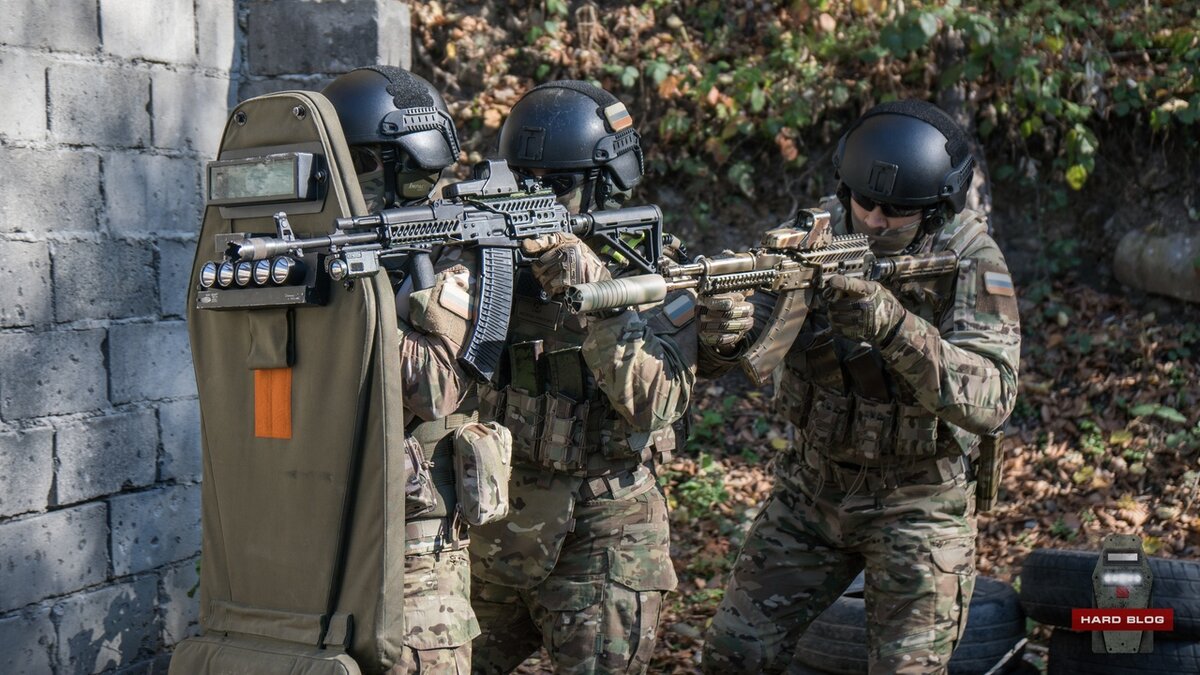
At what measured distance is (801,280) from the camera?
400 cm

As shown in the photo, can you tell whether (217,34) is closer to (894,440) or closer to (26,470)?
(26,470)

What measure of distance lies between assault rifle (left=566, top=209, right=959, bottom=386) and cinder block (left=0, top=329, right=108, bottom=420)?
222 cm

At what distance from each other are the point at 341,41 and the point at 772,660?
3.01m

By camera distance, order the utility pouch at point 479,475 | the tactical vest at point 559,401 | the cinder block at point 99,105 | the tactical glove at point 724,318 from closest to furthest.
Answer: the utility pouch at point 479,475, the tactical glove at point 724,318, the tactical vest at point 559,401, the cinder block at point 99,105

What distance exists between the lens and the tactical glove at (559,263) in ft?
11.7

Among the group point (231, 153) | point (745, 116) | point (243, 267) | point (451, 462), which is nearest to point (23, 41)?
point (231, 153)

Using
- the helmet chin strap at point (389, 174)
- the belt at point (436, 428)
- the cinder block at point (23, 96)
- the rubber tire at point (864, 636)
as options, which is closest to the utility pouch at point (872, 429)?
the rubber tire at point (864, 636)

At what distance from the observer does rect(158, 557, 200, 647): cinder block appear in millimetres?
5062

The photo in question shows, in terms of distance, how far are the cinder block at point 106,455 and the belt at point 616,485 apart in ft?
6.53

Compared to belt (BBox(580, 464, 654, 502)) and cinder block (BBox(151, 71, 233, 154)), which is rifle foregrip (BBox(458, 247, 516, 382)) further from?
cinder block (BBox(151, 71, 233, 154))

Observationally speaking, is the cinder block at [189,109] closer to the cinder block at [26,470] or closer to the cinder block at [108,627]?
the cinder block at [26,470]

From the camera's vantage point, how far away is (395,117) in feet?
12.2

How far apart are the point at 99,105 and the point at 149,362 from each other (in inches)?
39.4

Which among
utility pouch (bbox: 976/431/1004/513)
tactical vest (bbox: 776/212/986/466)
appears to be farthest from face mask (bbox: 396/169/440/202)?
utility pouch (bbox: 976/431/1004/513)
